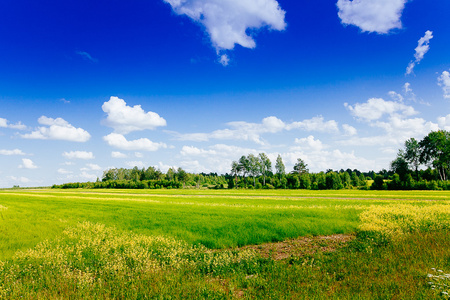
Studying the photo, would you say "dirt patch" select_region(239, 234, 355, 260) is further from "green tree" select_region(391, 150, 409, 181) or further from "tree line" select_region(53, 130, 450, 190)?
"green tree" select_region(391, 150, 409, 181)

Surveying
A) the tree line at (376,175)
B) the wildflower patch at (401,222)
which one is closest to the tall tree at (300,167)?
the tree line at (376,175)

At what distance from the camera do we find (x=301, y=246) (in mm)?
14867

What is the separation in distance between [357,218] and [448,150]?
9720 cm

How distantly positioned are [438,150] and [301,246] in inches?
4509

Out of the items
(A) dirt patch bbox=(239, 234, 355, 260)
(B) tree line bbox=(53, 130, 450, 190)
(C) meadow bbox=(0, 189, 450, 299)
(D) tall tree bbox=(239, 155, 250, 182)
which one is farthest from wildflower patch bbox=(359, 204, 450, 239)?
(D) tall tree bbox=(239, 155, 250, 182)

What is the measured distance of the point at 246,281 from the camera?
9.24 metres

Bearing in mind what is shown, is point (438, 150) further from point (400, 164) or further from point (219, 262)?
point (219, 262)

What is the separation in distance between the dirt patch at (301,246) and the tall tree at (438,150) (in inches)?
4020

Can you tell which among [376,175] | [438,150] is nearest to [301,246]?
[376,175]

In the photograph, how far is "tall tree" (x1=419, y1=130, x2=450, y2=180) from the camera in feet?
298

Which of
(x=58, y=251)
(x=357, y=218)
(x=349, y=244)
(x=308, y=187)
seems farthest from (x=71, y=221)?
(x=308, y=187)

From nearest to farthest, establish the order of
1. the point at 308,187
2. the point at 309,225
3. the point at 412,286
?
the point at 412,286
the point at 309,225
the point at 308,187

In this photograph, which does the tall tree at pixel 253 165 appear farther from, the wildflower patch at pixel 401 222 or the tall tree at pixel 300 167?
the wildflower patch at pixel 401 222

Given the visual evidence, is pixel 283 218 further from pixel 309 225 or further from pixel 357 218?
pixel 357 218
